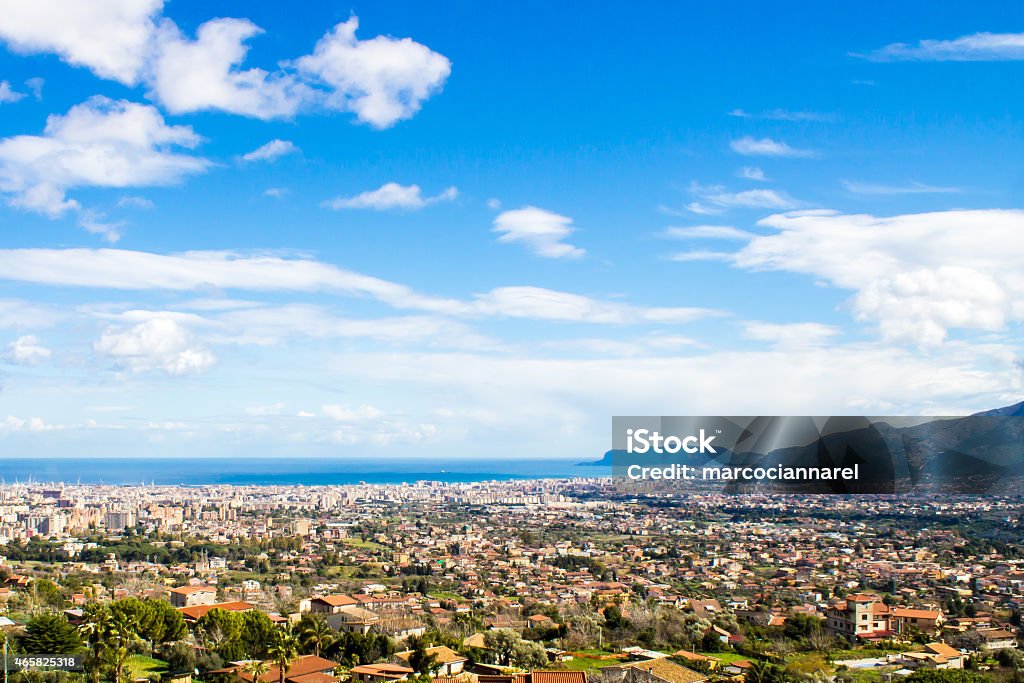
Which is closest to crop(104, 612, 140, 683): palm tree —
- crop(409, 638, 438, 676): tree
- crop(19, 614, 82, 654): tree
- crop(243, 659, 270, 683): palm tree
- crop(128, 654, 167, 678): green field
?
crop(128, 654, 167, 678): green field

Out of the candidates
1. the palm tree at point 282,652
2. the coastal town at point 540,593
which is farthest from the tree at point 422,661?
the palm tree at point 282,652

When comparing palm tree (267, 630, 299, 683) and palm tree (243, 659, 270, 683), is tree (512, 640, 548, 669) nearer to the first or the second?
palm tree (267, 630, 299, 683)

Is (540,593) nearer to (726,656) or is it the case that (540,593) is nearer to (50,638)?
(726,656)

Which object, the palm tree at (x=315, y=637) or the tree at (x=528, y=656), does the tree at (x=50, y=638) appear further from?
the tree at (x=528, y=656)

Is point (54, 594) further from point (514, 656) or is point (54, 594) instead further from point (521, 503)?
point (521, 503)

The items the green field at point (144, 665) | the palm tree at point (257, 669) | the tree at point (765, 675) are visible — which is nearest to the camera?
the tree at point (765, 675)

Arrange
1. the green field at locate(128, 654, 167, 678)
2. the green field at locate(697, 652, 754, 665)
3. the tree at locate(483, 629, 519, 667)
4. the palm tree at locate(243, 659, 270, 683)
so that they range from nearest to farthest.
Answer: the palm tree at locate(243, 659, 270, 683)
the green field at locate(128, 654, 167, 678)
the tree at locate(483, 629, 519, 667)
the green field at locate(697, 652, 754, 665)
